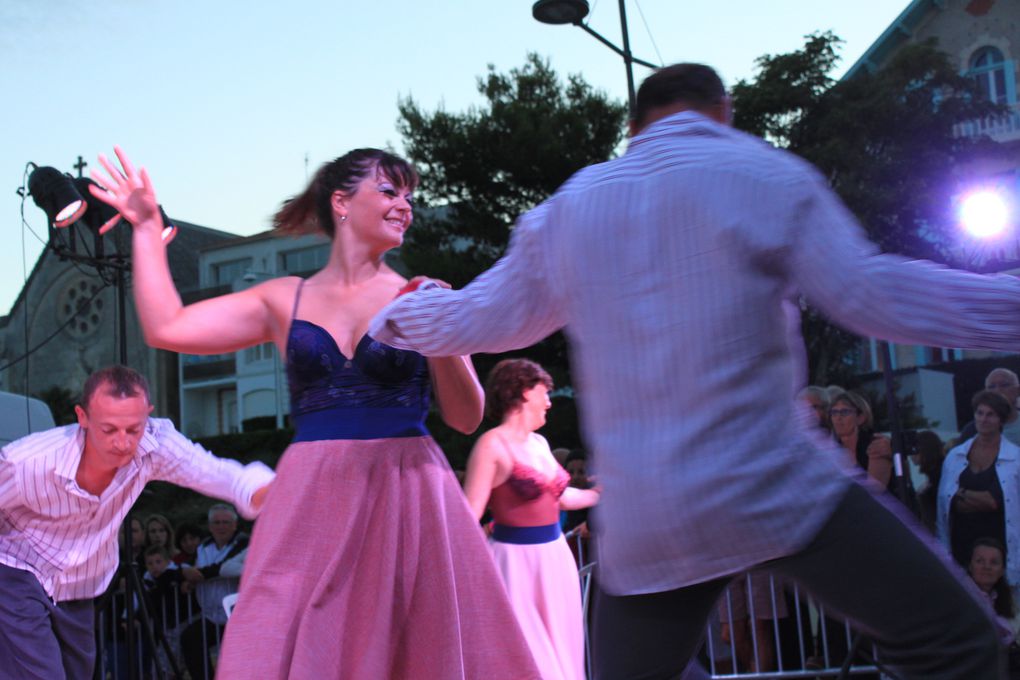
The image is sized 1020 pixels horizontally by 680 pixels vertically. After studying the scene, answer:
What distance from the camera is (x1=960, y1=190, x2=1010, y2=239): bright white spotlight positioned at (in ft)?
23.0

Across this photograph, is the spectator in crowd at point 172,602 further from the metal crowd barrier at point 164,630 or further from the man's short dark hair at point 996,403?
the man's short dark hair at point 996,403

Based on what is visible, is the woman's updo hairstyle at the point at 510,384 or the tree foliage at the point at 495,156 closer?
the woman's updo hairstyle at the point at 510,384

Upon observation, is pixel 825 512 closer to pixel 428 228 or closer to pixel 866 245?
pixel 866 245

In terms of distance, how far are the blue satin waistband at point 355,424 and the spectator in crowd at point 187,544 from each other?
671 centimetres

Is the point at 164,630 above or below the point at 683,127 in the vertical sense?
below

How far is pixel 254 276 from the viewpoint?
4197 cm

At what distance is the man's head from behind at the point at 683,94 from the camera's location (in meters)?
2.30

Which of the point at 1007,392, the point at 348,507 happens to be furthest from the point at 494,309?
the point at 1007,392

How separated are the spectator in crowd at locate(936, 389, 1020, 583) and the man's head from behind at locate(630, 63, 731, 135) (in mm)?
5152

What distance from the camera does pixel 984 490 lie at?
6742 millimetres

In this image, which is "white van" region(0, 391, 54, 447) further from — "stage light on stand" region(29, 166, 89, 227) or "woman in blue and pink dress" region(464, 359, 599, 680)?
"woman in blue and pink dress" region(464, 359, 599, 680)

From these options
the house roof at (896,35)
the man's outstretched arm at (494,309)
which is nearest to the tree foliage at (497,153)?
the house roof at (896,35)

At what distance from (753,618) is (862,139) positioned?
1642cm

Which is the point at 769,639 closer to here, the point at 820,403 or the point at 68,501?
the point at 820,403
